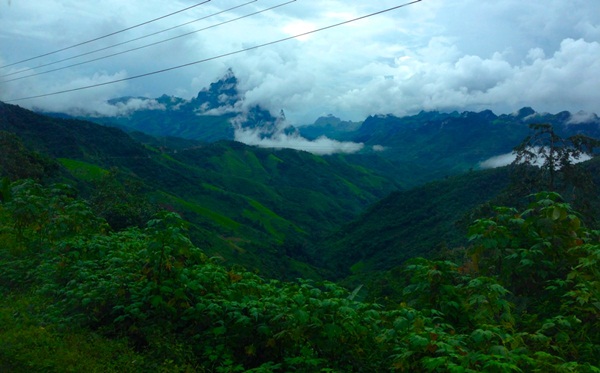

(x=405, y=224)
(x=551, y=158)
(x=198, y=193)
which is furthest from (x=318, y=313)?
(x=198, y=193)

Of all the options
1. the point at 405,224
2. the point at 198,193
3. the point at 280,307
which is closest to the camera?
the point at 280,307

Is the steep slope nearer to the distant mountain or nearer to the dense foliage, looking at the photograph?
the distant mountain

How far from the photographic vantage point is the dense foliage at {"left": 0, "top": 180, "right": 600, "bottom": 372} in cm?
573

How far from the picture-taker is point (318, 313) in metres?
6.11

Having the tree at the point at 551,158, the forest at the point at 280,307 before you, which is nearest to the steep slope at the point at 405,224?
the tree at the point at 551,158

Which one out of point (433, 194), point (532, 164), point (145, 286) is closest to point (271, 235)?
point (433, 194)

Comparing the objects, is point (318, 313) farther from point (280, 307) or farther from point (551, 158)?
point (551, 158)

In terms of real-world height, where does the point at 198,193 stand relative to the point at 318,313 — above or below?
above

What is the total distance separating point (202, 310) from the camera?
710cm

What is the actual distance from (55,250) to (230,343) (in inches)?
235

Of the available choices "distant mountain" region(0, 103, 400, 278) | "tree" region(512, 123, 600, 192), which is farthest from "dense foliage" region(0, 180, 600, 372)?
"distant mountain" region(0, 103, 400, 278)

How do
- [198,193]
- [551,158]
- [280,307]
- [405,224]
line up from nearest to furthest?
[280,307] → [551,158] → [405,224] → [198,193]

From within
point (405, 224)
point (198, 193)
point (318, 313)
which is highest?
point (198, 193)

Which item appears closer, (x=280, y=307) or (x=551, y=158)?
(x=280, y=307)
